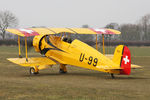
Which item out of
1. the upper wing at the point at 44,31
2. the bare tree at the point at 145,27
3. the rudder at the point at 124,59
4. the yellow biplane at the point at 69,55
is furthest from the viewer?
the bare tree at the point at 145,27

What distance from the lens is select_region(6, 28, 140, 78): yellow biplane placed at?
12.5m

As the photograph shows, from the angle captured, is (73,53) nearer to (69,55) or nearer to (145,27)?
(69,55)

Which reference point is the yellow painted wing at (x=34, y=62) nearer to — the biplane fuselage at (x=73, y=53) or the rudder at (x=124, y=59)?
the biplane fuselage at (x=73, y=53)

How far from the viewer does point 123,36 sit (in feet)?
370

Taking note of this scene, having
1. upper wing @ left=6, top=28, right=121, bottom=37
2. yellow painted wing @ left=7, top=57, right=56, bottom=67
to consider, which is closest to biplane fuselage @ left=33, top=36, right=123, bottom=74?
yellow painted wing @ left=7, top=57, right=56, bottom=67

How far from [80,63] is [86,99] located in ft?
18.9

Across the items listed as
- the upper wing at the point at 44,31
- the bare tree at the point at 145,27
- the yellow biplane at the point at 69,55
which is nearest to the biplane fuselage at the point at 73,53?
the yellow biplane at the point at 69,55

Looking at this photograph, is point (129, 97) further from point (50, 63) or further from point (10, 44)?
point (10, 44)

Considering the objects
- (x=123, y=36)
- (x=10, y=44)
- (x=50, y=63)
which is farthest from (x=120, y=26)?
(x=50, y=63)

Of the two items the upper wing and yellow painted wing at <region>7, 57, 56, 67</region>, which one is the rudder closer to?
the upper wing

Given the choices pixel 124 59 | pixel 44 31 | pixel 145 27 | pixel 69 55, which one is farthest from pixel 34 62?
pixel 145 27

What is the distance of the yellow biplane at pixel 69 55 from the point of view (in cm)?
1250

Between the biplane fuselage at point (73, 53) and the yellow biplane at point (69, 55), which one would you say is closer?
the yellow biplane at point (69, 55)

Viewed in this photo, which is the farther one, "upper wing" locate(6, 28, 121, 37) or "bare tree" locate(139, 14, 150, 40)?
"bare tree" locate(139, 14, 150, 40)
